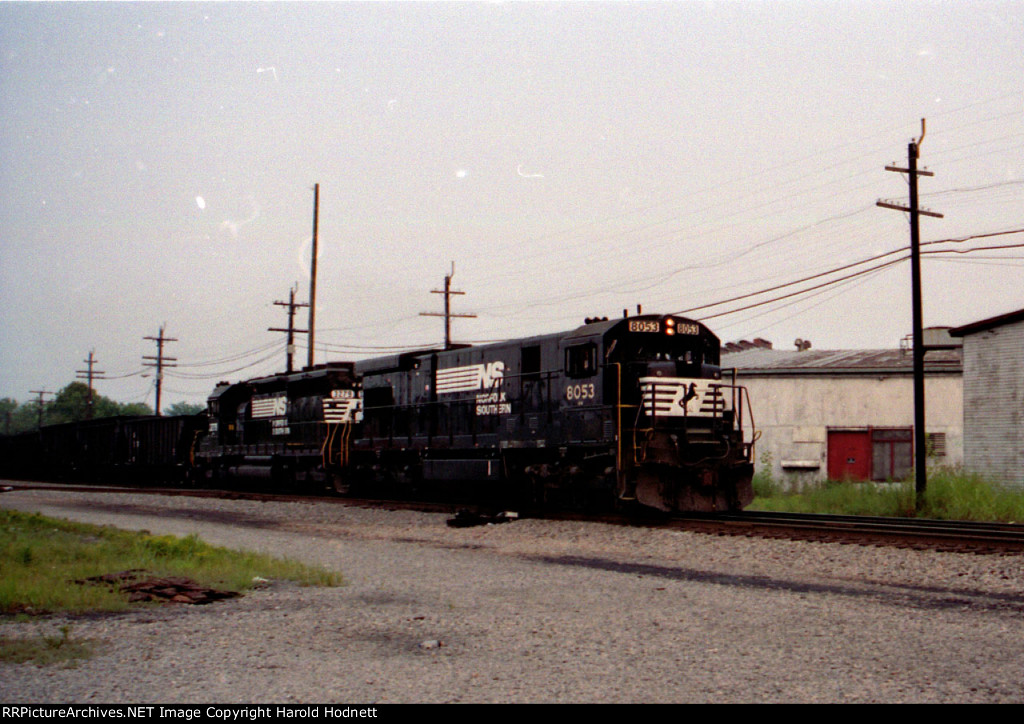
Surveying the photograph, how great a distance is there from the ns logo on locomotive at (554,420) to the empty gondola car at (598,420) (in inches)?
1.1

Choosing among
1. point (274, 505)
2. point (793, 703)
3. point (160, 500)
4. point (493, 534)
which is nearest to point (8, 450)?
point (160, 500)

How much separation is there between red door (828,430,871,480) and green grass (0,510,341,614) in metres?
27.5

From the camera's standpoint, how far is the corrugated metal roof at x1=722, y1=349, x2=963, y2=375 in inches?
1384

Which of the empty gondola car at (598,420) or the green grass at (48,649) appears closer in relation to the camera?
the green grass at (48,649)

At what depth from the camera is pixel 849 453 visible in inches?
1400

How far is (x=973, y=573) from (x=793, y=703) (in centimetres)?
672

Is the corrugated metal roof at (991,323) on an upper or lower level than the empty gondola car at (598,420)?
upper

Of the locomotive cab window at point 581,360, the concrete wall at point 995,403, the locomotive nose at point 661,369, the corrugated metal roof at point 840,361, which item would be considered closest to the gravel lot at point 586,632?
the locomotive nose at point 661,369

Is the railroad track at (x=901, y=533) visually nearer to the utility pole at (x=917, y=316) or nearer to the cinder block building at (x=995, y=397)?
the utility pole at (x=917, y=316)

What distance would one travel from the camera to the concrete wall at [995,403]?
80.8 ft

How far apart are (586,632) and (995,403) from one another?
21.6 metres

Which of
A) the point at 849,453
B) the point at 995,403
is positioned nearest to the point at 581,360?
the point at 995,403

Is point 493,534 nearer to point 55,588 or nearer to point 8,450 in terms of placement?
point 55,588

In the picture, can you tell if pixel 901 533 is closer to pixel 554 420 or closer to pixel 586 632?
pixel 554 420
